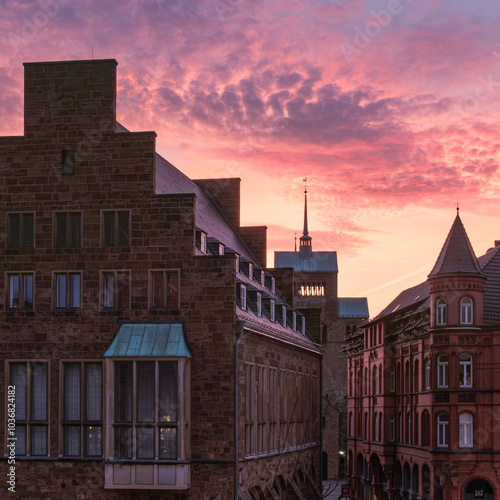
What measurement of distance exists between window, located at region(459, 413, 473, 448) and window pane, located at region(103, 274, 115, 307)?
90.4 ft

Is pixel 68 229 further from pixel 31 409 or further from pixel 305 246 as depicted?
pixel 305 246

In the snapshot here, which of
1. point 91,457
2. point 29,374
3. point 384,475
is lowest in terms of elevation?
point 384,475

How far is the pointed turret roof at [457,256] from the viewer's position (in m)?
61.2

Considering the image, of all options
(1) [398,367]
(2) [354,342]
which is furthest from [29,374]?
(2) [354,342]

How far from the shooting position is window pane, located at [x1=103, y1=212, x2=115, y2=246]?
134ft

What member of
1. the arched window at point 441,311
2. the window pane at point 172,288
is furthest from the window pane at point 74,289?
the arched window at point 441,311

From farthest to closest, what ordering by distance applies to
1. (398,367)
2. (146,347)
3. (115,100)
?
(398,367), (115,100), (146,347)

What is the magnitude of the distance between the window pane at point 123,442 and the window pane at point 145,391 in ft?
2.12

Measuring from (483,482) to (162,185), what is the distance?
27.1 m

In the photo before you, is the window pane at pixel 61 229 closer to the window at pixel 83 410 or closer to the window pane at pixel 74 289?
the window pane at pixel 74 289

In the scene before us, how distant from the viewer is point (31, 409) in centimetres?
3984

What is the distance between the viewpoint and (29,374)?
40.0 meters

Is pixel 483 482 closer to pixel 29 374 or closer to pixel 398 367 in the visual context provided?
pixel 398 367

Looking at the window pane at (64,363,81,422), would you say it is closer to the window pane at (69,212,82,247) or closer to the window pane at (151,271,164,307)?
the window pane at (151,271,164,307)
